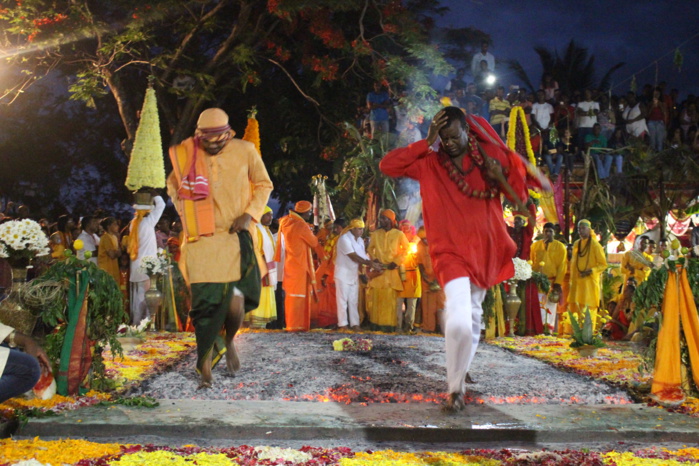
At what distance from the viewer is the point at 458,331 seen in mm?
5445

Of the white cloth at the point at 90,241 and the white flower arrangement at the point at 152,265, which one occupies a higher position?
the white cloth at the point at 90,241

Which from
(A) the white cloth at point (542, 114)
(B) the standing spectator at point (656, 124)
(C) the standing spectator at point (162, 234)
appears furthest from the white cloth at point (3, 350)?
(B) the standing spectator at point (656, 124)

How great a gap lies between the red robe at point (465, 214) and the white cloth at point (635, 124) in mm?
14437

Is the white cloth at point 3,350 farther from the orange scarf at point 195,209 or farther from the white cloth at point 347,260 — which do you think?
the white cloth at point 347,260

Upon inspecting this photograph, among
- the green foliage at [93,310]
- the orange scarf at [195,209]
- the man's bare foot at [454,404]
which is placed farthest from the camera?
the orange scarf at [195,209]

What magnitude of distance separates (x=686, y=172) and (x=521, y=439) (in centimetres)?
1652

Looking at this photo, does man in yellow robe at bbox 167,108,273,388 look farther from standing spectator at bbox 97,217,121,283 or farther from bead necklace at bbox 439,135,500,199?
standing spectator at bbox 97,217,121,283

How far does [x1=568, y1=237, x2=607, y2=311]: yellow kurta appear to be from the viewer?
12.2m

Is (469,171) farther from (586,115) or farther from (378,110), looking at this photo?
(586,115)

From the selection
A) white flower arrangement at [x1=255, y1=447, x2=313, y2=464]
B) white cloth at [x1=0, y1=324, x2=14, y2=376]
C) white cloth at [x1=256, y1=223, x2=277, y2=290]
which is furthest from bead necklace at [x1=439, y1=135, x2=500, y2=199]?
white cloth at [x1=256, y1=223, x2=277, y2=290]

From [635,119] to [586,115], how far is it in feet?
5.60

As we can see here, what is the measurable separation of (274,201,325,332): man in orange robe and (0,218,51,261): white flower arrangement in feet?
20.2

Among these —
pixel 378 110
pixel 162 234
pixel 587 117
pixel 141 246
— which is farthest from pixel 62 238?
pixel 587 117

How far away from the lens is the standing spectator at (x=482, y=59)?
17656 millimetres
